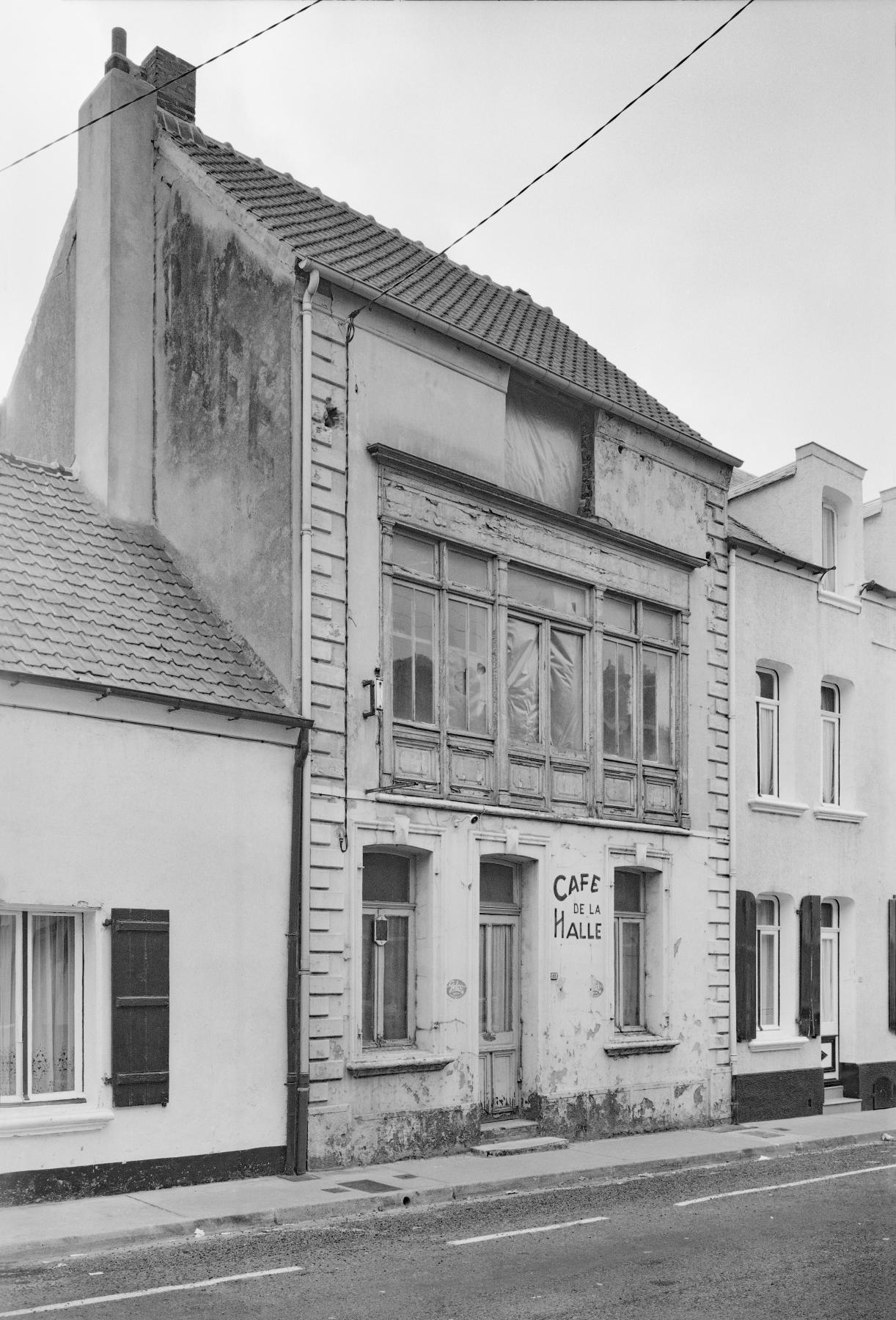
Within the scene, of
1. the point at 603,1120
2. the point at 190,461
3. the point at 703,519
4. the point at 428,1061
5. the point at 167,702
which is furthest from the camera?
the point at 703,519

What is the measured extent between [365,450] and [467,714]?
3.08 metres

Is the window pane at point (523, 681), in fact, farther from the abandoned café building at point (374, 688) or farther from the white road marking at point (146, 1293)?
the white road marking at point (146, 1293)

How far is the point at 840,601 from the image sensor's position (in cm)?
2239

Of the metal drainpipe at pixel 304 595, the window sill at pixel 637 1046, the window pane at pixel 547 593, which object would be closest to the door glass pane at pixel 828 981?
the window sill at pixel 637 1046

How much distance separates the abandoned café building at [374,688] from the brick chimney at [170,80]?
46mm

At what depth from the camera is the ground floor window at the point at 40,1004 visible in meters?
12.1

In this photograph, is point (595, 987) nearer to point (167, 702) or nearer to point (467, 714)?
point (467, 714)

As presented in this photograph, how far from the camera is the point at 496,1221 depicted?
1183 centimetres

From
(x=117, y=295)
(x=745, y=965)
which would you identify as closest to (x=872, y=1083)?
(x=745, y=965)

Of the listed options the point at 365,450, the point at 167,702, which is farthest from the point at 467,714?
the point at 167,702

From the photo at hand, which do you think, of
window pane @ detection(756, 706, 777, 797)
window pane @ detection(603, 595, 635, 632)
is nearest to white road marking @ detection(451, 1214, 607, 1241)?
window pane @ detection(603, 595, 635, 632)

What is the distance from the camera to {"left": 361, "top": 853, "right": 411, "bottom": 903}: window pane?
15242mm

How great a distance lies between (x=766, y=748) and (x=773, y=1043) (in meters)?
4.04

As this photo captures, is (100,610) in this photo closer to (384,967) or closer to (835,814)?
(384,967)
